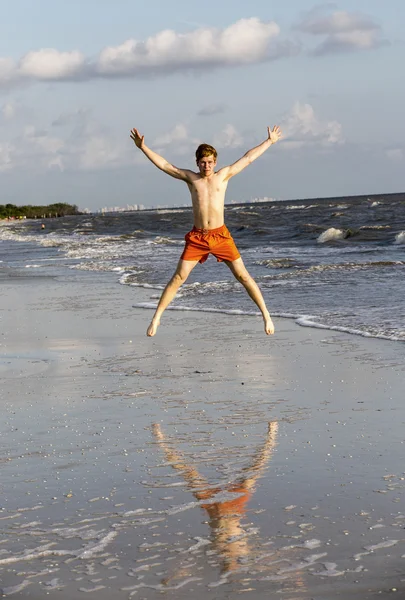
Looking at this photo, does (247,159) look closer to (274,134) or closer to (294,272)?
(274,134)

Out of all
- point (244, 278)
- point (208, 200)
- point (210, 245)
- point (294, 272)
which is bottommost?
point (294, 272)

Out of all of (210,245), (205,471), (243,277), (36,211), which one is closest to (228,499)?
(205,471)

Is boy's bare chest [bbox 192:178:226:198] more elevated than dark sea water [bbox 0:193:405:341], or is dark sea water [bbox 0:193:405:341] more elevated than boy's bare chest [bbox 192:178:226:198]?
boy's bare chest [bbox 192:178:226:198]

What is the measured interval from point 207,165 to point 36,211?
545ft

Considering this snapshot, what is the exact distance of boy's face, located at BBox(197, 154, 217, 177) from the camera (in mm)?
9281

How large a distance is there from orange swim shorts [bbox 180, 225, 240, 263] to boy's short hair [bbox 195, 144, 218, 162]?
30.3 inches

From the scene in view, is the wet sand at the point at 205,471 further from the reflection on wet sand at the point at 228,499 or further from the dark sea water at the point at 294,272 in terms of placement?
the dark sea water at the point at 294,272

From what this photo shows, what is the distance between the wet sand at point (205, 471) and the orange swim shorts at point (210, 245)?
3.79 ft

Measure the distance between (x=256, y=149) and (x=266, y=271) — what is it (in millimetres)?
13663

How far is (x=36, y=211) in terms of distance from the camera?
172000 millimetres

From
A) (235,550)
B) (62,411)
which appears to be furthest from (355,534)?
(62,411)

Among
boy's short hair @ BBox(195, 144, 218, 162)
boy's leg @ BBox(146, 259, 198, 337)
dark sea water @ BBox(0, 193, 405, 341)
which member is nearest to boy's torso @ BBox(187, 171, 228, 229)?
boy's short hair @ BBox(195, 144, 218, 162)

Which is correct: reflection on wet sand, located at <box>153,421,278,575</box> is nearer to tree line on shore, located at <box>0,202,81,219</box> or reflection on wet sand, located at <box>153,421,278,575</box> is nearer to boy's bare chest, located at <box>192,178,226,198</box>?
boy's bare chest, located at <box>192,178,226,198</box>

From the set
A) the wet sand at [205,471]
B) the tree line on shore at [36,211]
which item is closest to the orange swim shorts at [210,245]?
the wet sand at [205,471]
